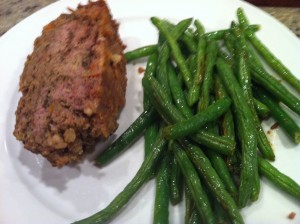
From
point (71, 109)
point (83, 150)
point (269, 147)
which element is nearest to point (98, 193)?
point (83, 150)

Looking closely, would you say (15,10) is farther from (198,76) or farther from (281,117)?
(281,117)

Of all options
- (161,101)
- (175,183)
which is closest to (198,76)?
(161,101)

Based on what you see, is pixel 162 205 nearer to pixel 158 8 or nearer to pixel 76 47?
pixel 76 47

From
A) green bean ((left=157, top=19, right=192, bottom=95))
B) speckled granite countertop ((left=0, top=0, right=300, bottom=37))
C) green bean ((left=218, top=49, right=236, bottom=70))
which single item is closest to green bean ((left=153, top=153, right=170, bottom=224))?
green bean ((left=157, top=19, right=192, bottom=95))

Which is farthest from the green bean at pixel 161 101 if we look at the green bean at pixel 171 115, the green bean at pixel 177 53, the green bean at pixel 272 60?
the green bean at pixel 272 60

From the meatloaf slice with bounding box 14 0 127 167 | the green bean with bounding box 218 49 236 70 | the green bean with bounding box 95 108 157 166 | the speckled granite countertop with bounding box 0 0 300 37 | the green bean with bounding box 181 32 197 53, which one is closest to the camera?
the meatloaf slice with bounding box 14 0 127 167

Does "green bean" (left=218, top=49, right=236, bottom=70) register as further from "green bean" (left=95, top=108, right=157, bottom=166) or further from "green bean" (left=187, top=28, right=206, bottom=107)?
"green bean" (left=95, top=108, right=157, bottom=166)
